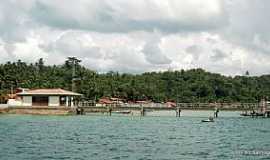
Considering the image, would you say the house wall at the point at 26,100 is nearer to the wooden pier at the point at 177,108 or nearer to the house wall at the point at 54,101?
the house wall at the point at 54,101

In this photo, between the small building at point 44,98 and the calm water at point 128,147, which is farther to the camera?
the small building at point 44,98

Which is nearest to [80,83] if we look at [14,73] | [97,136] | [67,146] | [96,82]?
[96,82]

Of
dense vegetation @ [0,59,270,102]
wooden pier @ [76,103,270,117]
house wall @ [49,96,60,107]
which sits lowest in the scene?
wooden pier @ [76,103,270,117]

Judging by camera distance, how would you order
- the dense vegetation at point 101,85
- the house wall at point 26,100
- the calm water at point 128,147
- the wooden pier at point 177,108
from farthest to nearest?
the dense vegetation at point 101,85 < the house wall at point 26,100 < the wooden pier at point 177,108 < the calm water at point 128,147

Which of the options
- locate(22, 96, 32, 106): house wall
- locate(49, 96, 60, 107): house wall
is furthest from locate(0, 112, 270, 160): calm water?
locate(22, 96, 32, 106): house wall

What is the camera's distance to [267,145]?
51.6 meters

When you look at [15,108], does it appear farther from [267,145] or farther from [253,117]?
[267,145]

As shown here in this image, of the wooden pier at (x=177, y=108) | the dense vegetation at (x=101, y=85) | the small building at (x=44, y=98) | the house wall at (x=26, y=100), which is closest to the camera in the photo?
the wooden pier at (x=177, y=108)

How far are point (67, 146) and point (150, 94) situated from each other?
13177 cm

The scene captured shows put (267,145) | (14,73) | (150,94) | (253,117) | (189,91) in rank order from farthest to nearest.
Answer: (189,91) → (150,94) → (14,73) → (253,117) → (267,145)

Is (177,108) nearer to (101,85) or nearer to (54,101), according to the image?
(54,101)

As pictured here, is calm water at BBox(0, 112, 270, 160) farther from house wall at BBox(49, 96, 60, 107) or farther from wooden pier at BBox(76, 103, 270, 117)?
house wall at BBox(49, 96, 60, 107)

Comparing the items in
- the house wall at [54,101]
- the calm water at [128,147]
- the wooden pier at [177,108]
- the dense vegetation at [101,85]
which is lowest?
the calm water at [128,147]

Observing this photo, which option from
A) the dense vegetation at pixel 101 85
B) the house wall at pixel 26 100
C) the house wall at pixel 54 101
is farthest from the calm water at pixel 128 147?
the dense vegetation at pixel 101 85
